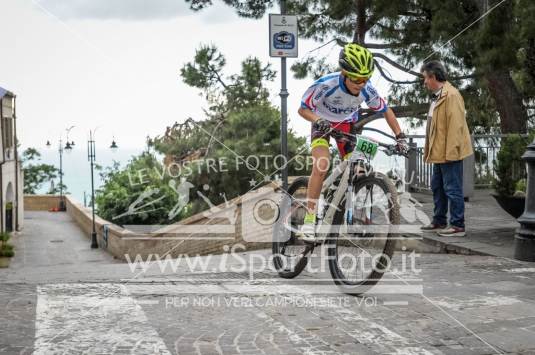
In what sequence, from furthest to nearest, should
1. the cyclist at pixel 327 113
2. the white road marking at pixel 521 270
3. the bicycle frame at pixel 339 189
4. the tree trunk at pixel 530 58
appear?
the tree trunk at pixel 530 58 < the white road marking at pixel 521 270 < the cyclist at pixel 327 113 < the bicycle frame at pixel 339 189

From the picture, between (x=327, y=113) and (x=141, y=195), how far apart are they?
27882mm

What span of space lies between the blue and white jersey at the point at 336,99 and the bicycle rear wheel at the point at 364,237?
71cm

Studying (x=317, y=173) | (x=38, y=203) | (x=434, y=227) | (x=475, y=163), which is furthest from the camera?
(x=38, y=203)

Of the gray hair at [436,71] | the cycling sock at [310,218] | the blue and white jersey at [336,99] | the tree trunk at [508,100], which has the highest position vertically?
the tree trunk at [508,100]

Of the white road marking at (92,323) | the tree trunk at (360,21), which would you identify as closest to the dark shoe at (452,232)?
the white road marking at (92,323)

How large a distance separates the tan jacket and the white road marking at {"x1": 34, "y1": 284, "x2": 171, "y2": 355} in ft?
13.2

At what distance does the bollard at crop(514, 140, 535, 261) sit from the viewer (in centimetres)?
659

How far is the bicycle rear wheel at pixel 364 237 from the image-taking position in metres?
5.02

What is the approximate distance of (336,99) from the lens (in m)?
A: 5.57

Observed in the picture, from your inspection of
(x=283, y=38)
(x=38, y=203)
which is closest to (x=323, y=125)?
(x=283, y=38)

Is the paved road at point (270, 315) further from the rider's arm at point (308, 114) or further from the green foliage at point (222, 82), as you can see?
the green foliage at point (222, 82)

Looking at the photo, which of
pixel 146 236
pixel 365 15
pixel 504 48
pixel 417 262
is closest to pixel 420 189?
pixel 504 48

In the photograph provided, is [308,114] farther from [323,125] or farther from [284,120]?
[284,120]

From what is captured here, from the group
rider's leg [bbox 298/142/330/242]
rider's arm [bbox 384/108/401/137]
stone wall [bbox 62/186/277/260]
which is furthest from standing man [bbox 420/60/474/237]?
stone wall [bbox 62/186/277/260]
